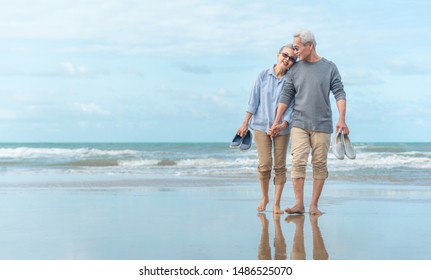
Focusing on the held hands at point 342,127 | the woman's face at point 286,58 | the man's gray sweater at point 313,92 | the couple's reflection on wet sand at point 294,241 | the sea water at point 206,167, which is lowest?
the sea water at point 206,167

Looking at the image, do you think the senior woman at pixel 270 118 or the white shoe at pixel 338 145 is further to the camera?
the senior woman at pixel 270 118

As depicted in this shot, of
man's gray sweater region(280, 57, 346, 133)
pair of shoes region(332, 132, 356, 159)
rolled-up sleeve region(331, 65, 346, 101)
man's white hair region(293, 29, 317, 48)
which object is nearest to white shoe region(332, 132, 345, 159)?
pair of shoes region(332, 132, 356, 159)

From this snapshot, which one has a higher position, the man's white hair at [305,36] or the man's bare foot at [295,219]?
the man's white hair at [305,36]

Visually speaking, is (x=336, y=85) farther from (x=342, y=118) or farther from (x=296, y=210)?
(x=296, y=210)

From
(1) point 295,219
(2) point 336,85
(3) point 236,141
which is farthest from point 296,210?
(2) point 336,85

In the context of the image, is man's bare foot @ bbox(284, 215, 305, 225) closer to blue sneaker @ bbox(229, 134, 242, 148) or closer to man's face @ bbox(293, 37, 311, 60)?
blue sneaker @ bbox(229, 134, 242, 148)

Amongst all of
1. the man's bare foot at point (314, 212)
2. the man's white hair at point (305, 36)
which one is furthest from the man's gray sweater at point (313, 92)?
the man's bare foot at point (314, 212)

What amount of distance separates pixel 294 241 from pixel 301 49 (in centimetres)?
210

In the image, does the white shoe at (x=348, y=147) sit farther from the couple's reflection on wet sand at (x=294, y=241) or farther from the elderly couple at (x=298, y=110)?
the couple's reflection on wet sand at (x=294, y=241)

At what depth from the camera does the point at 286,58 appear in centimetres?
665

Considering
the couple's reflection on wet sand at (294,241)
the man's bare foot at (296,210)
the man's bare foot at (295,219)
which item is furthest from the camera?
the man's bare foot at (296,210)

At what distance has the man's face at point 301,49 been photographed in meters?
A: 6.44
